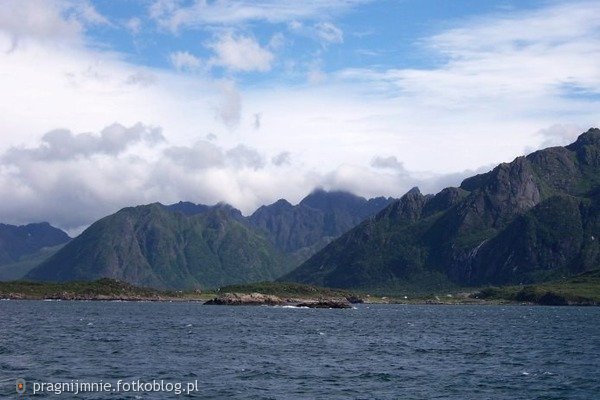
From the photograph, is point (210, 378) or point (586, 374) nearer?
point (210, 378)

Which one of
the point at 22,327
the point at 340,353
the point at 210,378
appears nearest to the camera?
the point at 210,378

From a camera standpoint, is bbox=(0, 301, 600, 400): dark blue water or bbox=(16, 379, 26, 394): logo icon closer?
bbox=(16, 379, 26, 394): logo icon

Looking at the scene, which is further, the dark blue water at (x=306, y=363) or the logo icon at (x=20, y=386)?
the dark blue water at (x=306, y=363)

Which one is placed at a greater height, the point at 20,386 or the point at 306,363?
the point at 20,386

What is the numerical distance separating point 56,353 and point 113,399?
36.1 metres

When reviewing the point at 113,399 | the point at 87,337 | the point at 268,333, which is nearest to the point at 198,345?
the point at 87,337

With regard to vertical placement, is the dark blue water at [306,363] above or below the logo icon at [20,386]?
below

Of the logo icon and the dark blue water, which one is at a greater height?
the logo icon

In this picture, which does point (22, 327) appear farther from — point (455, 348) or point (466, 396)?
point (466, 396)

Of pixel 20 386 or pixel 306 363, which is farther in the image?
pixel 306 363

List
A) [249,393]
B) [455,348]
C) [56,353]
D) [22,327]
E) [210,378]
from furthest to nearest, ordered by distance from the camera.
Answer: [22,327], [455,348], [56,353], [210,378], [249,393]

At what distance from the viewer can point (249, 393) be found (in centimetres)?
7138

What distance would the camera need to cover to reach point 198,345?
116 meters

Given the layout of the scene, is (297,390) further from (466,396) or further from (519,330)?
(519,330)
